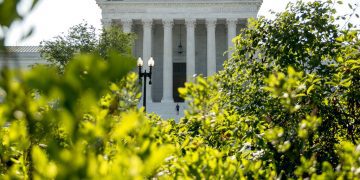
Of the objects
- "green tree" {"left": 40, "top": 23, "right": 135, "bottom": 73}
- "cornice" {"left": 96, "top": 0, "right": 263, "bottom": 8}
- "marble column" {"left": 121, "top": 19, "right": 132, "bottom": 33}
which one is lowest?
"green tree" {"left": 40, "top": 23, "right": 135, "bottom": 73}

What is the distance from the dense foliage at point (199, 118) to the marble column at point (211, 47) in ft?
126

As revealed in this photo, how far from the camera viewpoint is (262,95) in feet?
21.9

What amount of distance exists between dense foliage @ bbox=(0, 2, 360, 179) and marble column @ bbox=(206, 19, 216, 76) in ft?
126

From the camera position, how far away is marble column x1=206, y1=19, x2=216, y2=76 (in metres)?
46.7

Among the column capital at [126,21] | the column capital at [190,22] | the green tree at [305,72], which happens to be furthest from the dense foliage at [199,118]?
the column capital at [126,21]

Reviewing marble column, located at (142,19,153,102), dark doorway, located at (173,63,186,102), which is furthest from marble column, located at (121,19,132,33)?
dark doorway, located at (173,63,186,102)

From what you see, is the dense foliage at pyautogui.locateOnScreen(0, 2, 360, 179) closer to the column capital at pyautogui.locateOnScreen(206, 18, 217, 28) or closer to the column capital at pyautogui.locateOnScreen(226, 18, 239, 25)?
the column capital at pyautogui.locateOnScreen(226, 18, 239, 25)

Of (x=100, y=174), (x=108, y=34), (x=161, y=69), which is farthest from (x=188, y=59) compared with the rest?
(x=100, y=174)

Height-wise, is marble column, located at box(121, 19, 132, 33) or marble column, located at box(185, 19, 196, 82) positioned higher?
marble column, located at box(121, 19, 132, 33)

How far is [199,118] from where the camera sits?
120 inches

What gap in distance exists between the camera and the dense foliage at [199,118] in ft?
3.85

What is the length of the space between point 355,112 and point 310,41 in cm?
148

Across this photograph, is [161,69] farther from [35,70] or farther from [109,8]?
[35,70]

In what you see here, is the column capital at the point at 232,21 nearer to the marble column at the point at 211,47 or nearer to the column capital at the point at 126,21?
the marble column at the point at 211,47
